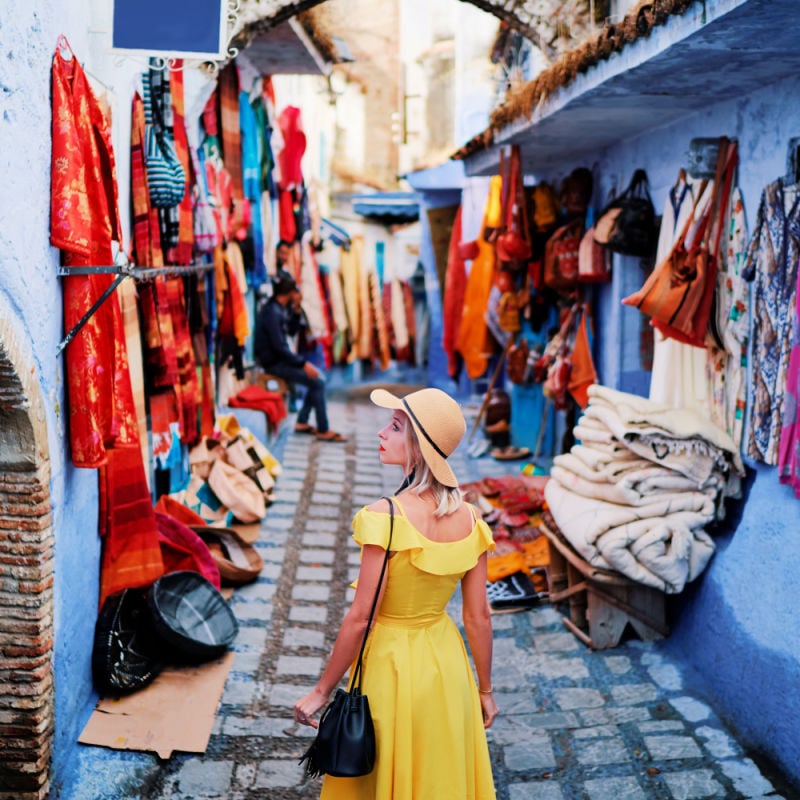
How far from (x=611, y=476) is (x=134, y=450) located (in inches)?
108

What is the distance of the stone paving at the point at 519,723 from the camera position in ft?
14.7

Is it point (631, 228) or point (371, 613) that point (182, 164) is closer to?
point (631, 228)

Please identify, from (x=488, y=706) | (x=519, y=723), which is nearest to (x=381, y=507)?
(x=488, y=706)

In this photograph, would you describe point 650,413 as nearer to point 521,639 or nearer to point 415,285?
point 521,639

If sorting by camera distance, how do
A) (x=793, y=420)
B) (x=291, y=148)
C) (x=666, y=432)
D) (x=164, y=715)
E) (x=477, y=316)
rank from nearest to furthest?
(x=793, y=420) → (x=164, y=715) → (x=666, y=432) → (x=291, y=148) → (x=477, y=316)

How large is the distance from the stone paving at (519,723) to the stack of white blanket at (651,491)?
65cm

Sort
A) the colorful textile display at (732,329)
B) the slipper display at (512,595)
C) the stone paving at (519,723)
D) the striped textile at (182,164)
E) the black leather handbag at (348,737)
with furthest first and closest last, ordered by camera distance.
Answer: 1. the slipper display at (512,595)
2. the striped textile at (182,164)
3. the colorful textile display at (732,329)
4. the stone paving at (519,723)
5. the black leather handbag at (348,737)

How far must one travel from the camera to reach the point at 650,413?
5.93 meters

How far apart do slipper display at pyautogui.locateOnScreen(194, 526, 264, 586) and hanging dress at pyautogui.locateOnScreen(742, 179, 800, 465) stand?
3.47 metres

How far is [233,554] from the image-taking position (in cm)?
708

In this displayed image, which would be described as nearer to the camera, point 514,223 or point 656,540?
point 656,540

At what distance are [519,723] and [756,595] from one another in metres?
1.38

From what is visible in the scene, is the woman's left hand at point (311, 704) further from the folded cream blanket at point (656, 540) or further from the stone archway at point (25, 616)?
the folded cream blanket at point (656, 540)

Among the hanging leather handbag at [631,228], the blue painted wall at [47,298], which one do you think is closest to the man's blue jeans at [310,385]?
the hanging leather handbag at [631,228]
